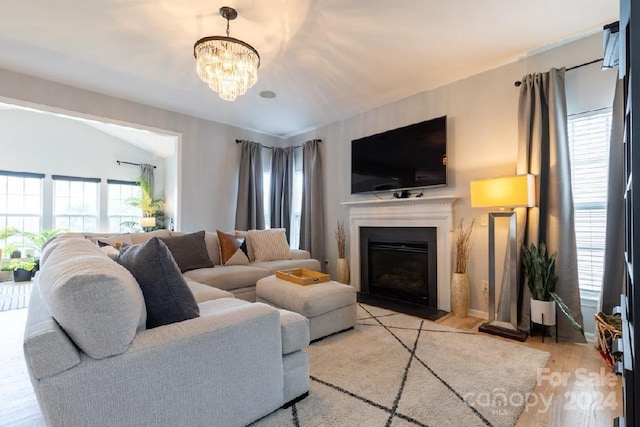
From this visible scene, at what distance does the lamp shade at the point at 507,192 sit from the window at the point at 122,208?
25.2 feet

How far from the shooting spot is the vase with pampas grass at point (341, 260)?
14.3 ft

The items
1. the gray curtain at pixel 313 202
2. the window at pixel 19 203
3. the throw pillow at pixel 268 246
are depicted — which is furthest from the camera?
the window at pixel 19 203

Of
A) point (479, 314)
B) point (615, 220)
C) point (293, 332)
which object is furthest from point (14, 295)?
point (615, 220)

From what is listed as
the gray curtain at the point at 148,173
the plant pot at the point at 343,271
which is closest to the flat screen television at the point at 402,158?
the plant pot at the point at 343,271

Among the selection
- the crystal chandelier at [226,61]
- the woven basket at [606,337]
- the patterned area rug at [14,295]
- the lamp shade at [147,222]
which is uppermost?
the crystal chandelier at [226,61]

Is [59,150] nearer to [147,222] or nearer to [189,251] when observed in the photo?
[147,222]

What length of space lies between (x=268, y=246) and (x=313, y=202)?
3.86 ft

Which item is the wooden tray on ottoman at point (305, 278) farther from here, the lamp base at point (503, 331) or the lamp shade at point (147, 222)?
the lamp shade at point (147, 222)

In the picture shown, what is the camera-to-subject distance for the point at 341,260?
439 centimetres

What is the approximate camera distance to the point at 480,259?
3.19 metres

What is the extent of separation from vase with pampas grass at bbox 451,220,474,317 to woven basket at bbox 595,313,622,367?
3.54ft

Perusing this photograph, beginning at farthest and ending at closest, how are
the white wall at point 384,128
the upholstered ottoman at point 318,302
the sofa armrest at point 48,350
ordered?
1. the white wall at point 384,128
2. the upholstered ottoman at point 318,302
3. the sofa armrest at point 48,350

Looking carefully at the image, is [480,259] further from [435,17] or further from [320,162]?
[320,162]

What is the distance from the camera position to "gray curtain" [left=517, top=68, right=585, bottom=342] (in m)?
2.53
